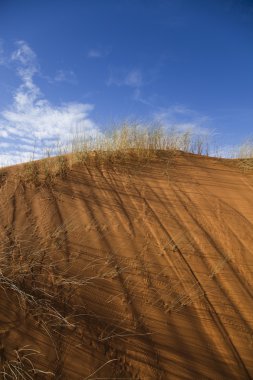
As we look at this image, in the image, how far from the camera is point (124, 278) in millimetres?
3299

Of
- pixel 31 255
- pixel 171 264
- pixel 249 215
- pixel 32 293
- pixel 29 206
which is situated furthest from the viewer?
pixel 249 215

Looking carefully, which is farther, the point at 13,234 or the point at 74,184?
the point at 74,184

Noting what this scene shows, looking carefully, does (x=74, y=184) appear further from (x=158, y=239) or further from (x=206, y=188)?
(x=206, y=188)

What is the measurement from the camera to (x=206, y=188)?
5.32 meters

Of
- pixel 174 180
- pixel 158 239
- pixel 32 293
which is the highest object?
pixel 174 180

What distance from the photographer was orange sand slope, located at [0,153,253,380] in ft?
8.22

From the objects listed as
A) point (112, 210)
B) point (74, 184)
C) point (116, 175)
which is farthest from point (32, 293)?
point (116, 175)

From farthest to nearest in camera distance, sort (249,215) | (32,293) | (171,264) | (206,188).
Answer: (206,188), (249,215), (171,264), (32,293)

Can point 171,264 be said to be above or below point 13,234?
below

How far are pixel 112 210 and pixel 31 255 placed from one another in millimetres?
1492

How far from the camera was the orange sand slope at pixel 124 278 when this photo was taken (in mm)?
2506

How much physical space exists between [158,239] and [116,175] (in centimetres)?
176

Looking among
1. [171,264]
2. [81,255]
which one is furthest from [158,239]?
[81,255]

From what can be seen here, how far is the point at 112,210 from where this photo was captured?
14.7 feet
